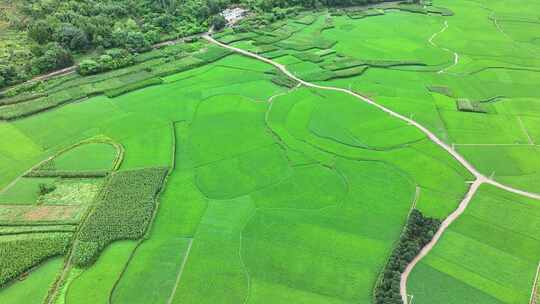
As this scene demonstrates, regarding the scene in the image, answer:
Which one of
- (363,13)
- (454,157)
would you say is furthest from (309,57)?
(454,157)

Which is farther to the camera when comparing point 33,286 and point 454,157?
point 454,157

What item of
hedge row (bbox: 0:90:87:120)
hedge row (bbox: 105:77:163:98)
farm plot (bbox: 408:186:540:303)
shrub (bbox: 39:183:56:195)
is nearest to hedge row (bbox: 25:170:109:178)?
shrub (bbox: 39:183:56:195)

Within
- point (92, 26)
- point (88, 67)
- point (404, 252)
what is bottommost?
point (404, 252)

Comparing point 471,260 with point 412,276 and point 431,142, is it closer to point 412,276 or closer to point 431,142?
point 412,276

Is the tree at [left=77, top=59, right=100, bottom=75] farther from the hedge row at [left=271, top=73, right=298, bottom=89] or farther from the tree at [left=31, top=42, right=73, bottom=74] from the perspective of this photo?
the hedge row at [left=271, top=73, right=298, bottom=89]

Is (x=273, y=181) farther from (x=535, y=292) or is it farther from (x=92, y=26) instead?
(x=92, y=26)

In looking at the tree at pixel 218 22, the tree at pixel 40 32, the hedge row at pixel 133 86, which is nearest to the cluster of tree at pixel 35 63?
the tree at pixel 40 32

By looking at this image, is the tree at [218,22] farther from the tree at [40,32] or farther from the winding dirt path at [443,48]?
the winding dirt path at [443,48]

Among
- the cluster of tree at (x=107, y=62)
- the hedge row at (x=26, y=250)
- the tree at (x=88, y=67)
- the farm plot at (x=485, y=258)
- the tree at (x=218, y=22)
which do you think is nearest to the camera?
the farm plot at (x=485, y=258)

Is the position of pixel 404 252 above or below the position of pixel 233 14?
below
